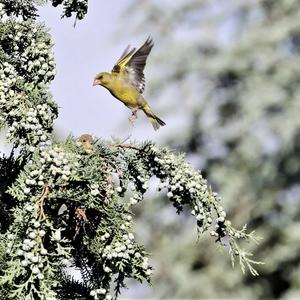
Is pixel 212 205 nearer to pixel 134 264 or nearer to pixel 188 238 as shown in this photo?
pixel 134 264

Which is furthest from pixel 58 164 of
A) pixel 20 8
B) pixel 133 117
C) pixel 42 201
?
pixel 133 117

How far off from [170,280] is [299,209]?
1.90m

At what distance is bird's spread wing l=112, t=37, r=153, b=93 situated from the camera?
11.2 ft

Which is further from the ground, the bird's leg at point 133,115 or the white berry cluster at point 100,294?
the bird's leg at point 133,115

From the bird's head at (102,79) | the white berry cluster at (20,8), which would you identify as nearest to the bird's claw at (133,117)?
the bird's head at (102,79)

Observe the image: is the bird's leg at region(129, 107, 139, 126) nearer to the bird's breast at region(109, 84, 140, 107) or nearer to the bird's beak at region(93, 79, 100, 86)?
the bird's breast at region(109, 84, 140, 107)

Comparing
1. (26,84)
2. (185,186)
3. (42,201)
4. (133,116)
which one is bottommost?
(42,201)

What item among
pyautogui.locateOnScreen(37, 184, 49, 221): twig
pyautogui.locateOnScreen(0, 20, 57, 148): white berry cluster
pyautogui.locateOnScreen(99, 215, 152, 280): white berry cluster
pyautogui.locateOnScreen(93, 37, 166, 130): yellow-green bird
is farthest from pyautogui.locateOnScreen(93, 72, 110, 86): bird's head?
pyautogui.locateOnScreen(37, 184, 49, 221): twig

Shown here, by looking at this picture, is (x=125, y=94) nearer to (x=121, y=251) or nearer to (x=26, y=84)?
(x=26, y=84)

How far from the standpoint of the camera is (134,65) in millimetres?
3477

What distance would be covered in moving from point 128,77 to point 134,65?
8 cm

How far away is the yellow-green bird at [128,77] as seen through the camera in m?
3.43

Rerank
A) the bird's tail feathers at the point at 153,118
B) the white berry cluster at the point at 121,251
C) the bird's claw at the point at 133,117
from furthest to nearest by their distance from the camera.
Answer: the bird's tail feathers at the point at 153,118 → the bird's claw at the point at 133,117 → the white berry cluster at the point at 121,251

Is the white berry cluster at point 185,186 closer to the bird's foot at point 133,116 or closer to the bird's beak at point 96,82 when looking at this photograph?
the bird's foot at point 133,116
